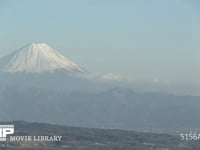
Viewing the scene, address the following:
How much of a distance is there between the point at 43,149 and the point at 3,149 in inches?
388

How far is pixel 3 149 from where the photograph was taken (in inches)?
7539

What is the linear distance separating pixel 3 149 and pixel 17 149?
3189mm

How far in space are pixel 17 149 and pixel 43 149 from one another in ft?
21.9

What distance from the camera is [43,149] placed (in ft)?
648

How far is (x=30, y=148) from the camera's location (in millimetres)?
198500

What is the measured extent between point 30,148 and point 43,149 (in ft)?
10.0

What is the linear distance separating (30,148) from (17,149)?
19.2ft

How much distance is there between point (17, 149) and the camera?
19312cm

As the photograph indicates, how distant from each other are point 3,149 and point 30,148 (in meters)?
8.63
